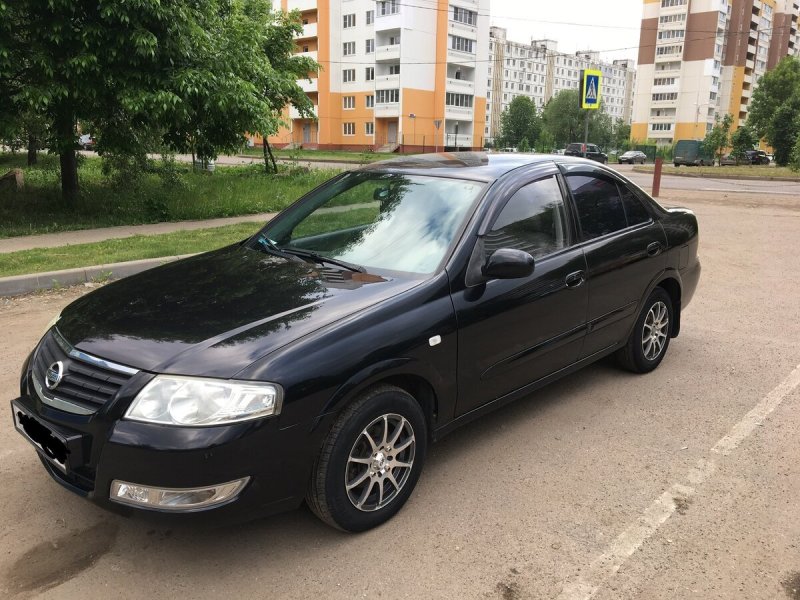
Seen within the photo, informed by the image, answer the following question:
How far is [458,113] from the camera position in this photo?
214 ft

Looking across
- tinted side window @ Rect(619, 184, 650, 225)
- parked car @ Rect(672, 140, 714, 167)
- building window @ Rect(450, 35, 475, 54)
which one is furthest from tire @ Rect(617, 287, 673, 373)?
building window @ Rect(450, 35, 475, 54)

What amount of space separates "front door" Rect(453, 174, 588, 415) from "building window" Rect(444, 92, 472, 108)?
62310mm

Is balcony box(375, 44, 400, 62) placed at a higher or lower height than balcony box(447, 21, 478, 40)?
lower

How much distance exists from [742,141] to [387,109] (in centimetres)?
3126

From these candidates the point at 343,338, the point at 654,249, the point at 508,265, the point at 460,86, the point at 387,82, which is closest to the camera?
the point at 343,338

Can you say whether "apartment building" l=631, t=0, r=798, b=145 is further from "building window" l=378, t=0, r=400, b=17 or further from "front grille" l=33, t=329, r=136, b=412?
"front grille" l=33, t=329, r=136, b=412

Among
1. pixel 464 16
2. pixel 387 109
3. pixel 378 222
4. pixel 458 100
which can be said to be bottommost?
pixel 378 222

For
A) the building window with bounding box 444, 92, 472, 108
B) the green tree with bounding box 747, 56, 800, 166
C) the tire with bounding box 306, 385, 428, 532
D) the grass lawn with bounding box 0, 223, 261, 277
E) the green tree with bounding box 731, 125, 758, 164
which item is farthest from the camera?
the building window with bounding box 444, 92, 472, 108

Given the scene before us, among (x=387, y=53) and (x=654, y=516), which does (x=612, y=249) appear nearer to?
(x=654, y=516)

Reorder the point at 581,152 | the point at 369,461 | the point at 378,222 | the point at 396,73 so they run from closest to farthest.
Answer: the point at 369,461 < the point at 378,222 < the point at 581,152 < the point at 396,73

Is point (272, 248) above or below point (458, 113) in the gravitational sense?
below

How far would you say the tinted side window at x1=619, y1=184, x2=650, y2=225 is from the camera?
474cm

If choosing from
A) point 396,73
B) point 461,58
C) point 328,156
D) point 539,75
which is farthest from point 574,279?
point 539,75

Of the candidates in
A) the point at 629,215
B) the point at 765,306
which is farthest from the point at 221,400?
the point at 765,306
